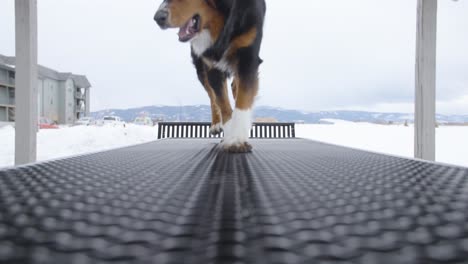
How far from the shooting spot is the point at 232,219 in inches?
15.3

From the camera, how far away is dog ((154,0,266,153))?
4.45 ft

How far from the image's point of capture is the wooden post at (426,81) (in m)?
2.25

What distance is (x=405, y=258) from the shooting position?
259mm

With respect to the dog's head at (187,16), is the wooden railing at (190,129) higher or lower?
lower

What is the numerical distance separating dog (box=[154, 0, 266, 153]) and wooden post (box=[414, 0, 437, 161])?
57.5 inches

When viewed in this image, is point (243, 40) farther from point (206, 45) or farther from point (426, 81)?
point (426, 81)

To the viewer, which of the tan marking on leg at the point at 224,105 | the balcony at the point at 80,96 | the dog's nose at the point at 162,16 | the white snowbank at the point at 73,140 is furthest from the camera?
the balcony at the point at 80,96

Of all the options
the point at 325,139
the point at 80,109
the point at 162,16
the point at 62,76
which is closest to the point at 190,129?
the point at 162,16

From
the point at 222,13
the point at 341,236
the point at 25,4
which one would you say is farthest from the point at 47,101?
the point at 341,236

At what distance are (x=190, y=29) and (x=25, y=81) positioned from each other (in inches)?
54.1

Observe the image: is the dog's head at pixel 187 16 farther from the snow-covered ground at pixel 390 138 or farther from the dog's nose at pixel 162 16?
the snow-covered ground at pixel 390 138

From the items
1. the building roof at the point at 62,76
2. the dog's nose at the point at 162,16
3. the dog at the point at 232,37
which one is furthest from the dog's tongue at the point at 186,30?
the building roof at the point at 62,76

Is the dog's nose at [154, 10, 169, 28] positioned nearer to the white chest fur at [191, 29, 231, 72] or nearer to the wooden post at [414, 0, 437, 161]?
the white chest fur at [191, 29, 231, 72]

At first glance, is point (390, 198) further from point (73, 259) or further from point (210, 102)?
point (210, 102)
